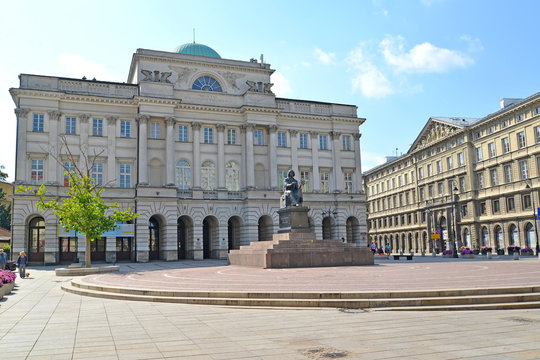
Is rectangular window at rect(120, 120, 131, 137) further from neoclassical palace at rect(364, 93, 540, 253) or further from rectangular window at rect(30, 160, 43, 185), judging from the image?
neoclassical palace at rect(364, 93, 540, 253)

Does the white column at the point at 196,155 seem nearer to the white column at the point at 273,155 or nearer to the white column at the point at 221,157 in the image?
the white column at the point at 221,157

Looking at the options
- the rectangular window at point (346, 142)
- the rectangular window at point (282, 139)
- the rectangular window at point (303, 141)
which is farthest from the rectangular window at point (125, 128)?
the rectangular window at point (346, 142)

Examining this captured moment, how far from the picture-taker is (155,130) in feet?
161

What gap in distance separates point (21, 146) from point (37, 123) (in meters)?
2.68

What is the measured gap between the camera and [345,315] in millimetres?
11844

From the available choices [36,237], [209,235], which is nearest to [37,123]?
[36,237]

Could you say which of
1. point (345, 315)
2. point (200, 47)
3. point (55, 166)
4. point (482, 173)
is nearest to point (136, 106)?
point (55, 166)

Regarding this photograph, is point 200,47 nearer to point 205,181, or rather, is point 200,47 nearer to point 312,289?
point 205,181

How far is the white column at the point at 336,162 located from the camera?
181 feet

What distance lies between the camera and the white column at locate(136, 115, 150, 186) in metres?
46.9

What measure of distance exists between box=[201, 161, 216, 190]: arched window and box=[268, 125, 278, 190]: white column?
6.20 meters

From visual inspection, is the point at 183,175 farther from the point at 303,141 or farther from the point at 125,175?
the point at 303,141

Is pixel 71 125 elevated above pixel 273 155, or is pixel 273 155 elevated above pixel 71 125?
pixel 71 125

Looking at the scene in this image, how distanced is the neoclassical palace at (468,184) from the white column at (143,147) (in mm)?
31811
